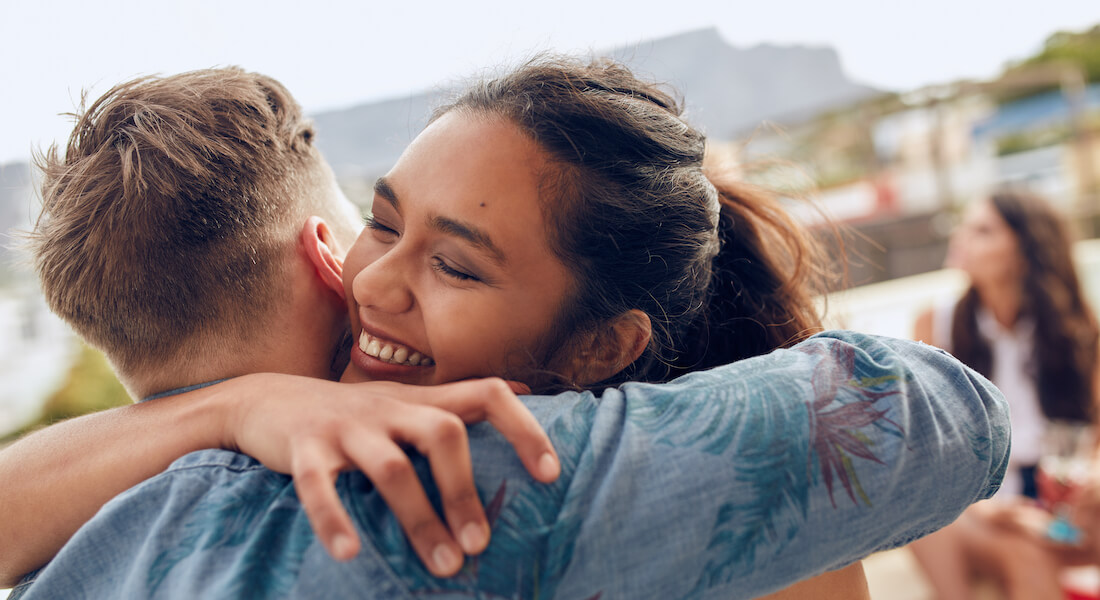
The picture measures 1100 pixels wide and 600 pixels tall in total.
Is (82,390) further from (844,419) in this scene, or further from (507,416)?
(844,419)

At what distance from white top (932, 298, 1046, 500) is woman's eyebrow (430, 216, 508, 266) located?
3.35 meters

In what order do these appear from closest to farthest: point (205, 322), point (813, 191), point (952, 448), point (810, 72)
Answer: point (952, 448), point (205, 322), point (813, 191), point (810, 72)

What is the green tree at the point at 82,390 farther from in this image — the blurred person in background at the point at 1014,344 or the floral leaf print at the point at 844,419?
the floral leaf print at the point at 844,419

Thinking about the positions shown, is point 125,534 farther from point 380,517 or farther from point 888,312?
point 888,312

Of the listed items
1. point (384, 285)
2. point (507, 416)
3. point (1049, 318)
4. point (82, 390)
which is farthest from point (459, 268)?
point (82, 390)

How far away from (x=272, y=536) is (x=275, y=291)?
585 mm

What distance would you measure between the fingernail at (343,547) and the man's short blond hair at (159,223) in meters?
0.66

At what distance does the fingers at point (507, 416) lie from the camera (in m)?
0.87

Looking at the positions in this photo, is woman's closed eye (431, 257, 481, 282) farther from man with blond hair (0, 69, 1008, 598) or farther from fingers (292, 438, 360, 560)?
fingers (292, 438, 360, 560)

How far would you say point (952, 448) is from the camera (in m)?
1.05

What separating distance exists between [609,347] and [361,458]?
0.73 m

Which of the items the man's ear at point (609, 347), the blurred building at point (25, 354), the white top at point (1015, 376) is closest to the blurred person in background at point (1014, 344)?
the white top at point (1015, 376)

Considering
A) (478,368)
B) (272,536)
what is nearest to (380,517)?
(272,536)

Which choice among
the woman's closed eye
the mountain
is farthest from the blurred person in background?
the woman's closed eye
